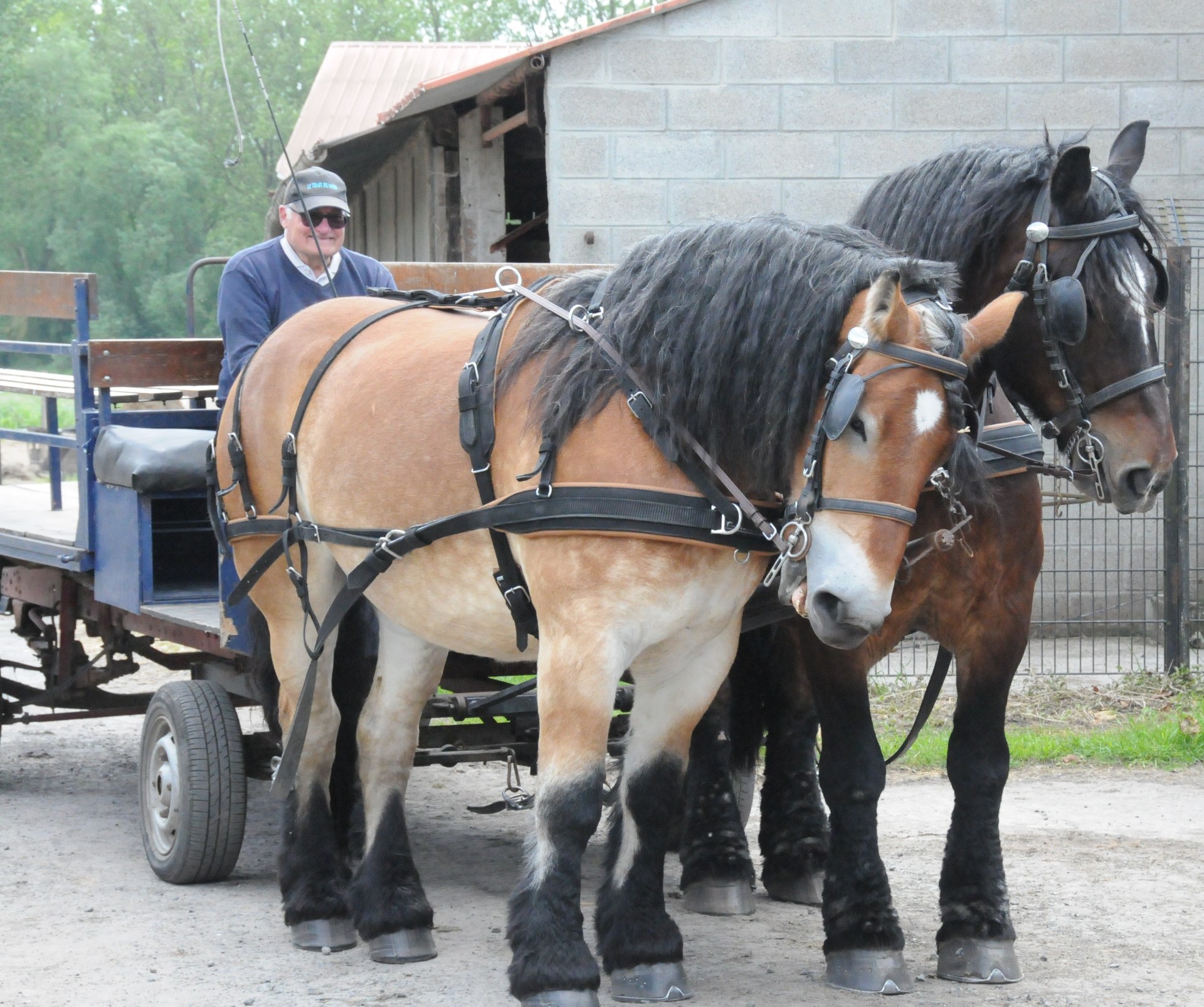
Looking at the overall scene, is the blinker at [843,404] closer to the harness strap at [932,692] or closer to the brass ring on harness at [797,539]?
the brass ring on harness at [797,539]

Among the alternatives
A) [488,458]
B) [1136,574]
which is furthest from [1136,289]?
[1136,574]

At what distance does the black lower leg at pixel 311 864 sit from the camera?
3795mm

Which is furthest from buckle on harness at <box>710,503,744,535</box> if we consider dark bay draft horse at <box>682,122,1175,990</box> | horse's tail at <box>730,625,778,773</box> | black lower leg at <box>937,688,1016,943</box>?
horse's tail at <box>730,625,778,773</box>

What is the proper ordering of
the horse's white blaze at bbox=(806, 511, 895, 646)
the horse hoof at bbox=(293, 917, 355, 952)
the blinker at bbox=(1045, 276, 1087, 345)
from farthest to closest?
1. the horse hoof at bbox=(293, 917, 355, 952)
2. the blinker at bbox=(1045, 276, 1087, 345)
3. the horse's white blaze at bbox=(806, 511, 895, 646)

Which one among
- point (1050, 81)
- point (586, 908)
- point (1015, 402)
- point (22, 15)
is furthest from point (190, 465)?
point (22, 15)

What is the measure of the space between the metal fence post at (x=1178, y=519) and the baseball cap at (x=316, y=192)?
167 inches

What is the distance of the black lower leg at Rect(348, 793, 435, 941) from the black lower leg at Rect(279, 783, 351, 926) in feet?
0.22

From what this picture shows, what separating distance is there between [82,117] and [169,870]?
1582 inches

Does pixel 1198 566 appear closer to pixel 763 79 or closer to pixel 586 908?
pixel 763 79

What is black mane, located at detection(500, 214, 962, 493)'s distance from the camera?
2787 mm

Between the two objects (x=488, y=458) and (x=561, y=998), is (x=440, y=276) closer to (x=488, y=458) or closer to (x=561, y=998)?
(x=488, y=458)

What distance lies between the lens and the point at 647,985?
3.27 metres

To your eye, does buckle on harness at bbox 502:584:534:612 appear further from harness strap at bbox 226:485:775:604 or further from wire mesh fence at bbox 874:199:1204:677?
wire mesh fence at bbox 874:199:1204:677

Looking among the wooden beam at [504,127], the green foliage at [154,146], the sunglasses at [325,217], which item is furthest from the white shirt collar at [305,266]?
the green foliage at [154,146]
